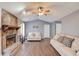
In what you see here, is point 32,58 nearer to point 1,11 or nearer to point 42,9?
point 1,11

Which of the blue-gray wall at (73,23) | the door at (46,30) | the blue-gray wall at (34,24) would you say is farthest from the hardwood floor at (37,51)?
the door at (46,30)

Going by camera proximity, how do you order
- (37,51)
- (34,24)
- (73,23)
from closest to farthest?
(73,23), (37,51), (34,24)

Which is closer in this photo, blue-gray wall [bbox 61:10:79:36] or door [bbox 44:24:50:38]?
blue-gray wall [bbox 61:10:79:36]

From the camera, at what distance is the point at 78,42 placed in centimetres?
390

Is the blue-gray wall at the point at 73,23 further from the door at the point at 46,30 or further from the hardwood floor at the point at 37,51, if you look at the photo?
the door at the point at 46,30

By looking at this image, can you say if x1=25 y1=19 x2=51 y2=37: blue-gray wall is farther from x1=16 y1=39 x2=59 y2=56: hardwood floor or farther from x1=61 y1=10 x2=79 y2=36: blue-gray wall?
x1=61 y1=10 x2=79 y2=36: blue-gray wall

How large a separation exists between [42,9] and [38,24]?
7.65m

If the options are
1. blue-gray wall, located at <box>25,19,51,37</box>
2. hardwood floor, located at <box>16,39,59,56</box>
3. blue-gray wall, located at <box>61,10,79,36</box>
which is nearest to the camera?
blue-gray wall, located at <box>61,10,79,36</box>

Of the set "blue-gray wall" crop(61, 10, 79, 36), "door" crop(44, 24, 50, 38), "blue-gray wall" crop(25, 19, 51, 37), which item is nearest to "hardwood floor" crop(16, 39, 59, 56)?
"blue-gray wall" crop(61, 10, 79, 36)

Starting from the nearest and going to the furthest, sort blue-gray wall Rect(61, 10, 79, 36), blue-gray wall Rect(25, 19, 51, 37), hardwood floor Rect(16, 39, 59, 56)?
blue-gray wall Rect(61, 10, 79, 36) → hardwood floor Rect(16, 39, 59, 56) → blue-gray wall Rect(25, 19, 51, 37)

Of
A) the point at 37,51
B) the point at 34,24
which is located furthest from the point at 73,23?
the point at 34,24

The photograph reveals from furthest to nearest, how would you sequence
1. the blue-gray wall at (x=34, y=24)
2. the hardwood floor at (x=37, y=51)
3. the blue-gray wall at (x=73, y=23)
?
the blue-gray wall at (x=34, y=24) → the hardwood floor at (x=37, y=51) → the blue-gray wall at (x=73, y=23)

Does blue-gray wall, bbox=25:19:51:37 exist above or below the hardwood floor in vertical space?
above

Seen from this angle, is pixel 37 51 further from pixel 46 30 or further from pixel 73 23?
pixel 46 30
